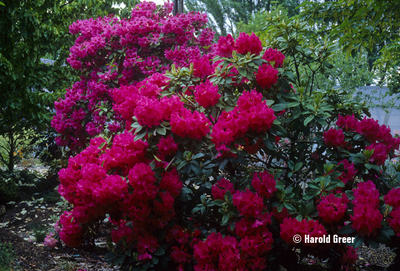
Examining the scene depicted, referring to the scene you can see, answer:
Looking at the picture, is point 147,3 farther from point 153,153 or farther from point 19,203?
point 19,203

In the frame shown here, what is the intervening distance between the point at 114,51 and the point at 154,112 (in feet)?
6.69

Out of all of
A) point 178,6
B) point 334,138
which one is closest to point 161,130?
point 334,138

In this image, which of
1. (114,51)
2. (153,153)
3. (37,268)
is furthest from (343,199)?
(114,51)

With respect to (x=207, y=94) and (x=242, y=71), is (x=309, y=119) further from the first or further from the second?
(x=207, y=94)

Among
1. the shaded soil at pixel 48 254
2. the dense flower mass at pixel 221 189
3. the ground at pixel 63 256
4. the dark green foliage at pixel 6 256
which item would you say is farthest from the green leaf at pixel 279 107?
the dark green foliage at pixel 6 256

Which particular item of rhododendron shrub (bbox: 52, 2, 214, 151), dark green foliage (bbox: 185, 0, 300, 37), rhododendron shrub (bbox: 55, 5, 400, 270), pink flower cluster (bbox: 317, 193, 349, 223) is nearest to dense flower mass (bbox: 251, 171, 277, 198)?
rhododendron shrub (bbox: 55, 5, 400, 270)

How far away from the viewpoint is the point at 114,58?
3.46 metres

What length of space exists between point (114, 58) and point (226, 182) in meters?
2.17

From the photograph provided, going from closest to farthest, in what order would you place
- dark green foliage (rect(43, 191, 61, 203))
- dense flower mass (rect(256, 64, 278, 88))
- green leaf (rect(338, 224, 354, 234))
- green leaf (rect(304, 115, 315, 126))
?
green leaf (rect(338, 224, 354, 234)) → green leaf (rect(304, 115, 315, 126)) → dense flower mass (rect(256, 64, 278, 88)) → dark green foliage (rect(43, 191, 61, 203))

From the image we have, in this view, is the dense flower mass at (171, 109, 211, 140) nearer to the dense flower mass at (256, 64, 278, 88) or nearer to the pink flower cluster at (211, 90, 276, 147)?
the pink flower cluster at (211, 90, 276, 147)

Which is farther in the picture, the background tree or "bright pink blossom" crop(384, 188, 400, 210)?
the background tree

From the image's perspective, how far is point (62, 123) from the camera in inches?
139

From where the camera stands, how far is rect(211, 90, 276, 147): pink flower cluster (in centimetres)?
169

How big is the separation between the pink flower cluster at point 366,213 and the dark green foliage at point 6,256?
2352 mm
